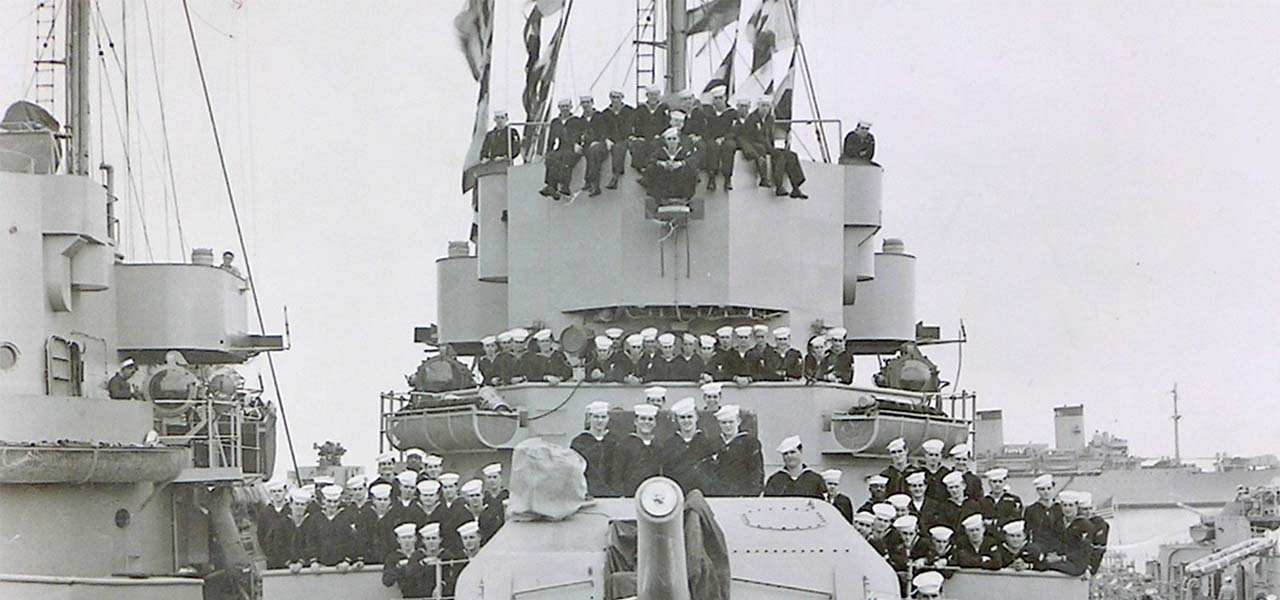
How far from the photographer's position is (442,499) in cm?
966

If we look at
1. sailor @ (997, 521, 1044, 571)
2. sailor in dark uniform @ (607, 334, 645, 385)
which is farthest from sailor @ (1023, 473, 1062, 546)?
sailor in dark uniform @ (607, 334, 645, 385)

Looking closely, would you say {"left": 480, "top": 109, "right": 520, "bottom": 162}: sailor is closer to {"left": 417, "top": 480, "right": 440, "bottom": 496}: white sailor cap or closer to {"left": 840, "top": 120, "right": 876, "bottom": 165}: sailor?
{"left": 840, "top": 120, "right": 876, "bottom": 165}: sailor

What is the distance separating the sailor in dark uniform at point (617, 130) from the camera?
11.9m

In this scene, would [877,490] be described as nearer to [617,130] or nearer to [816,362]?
[816,362]

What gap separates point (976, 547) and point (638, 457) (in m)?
2.27

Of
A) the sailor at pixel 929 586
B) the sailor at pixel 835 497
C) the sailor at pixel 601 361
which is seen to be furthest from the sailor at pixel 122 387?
the sailor at pixel 929 586

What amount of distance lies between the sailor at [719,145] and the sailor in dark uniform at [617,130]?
2.06 feet

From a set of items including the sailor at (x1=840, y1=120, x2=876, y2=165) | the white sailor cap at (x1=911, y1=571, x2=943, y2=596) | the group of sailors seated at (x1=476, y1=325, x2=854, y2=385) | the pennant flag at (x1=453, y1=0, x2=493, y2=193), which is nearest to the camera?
the white sailor cap at (x1=911, y1=571, x2=943, y2=596)

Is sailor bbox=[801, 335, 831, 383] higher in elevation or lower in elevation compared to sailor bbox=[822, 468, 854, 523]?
higher

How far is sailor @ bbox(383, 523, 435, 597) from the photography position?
912 cm

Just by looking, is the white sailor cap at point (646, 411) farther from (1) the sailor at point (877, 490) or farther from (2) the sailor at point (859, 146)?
(2) the sailor at point (859, 146)

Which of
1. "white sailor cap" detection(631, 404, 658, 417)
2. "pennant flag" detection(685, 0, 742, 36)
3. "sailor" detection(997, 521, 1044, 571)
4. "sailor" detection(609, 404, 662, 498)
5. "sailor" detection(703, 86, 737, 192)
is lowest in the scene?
"sailor" detection(997, 521, 1044, 571)

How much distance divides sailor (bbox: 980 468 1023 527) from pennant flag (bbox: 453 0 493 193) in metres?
6.99

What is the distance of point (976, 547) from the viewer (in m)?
9.65
